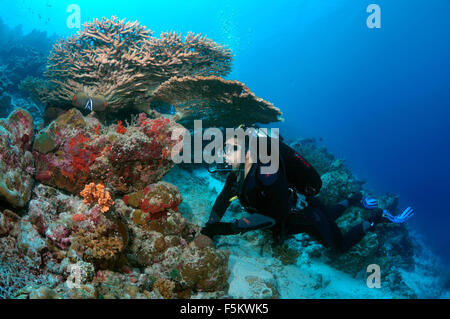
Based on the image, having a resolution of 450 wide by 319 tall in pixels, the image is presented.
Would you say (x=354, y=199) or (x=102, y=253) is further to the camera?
(x=354, y=199)

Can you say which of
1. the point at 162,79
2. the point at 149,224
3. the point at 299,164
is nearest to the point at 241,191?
the point at 299,164

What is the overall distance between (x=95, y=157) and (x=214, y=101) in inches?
121

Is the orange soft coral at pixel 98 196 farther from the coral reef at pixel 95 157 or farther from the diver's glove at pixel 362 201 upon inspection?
the diver's glove at pixel 362 201

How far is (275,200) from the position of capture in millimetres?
3186

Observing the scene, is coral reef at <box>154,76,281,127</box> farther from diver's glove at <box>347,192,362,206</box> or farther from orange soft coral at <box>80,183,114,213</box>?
diver's glove at <box>347,192,362,206</box>

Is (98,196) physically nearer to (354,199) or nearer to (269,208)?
(269,208)

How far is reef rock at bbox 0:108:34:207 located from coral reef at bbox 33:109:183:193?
17 centimetres

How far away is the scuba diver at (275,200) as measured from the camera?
318 centimetres

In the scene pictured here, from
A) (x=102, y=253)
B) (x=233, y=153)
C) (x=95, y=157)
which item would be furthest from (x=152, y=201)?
(x=233, y=153)

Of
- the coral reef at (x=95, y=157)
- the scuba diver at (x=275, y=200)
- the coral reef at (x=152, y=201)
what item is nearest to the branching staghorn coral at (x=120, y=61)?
the coral reef at (x=95, y=157)

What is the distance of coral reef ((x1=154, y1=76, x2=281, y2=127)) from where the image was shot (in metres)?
4.79

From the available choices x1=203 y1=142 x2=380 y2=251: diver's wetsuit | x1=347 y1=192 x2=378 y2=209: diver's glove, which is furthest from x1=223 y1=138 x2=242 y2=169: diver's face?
x1=347 y1=192 x2=378 y2=209: diver's glove
